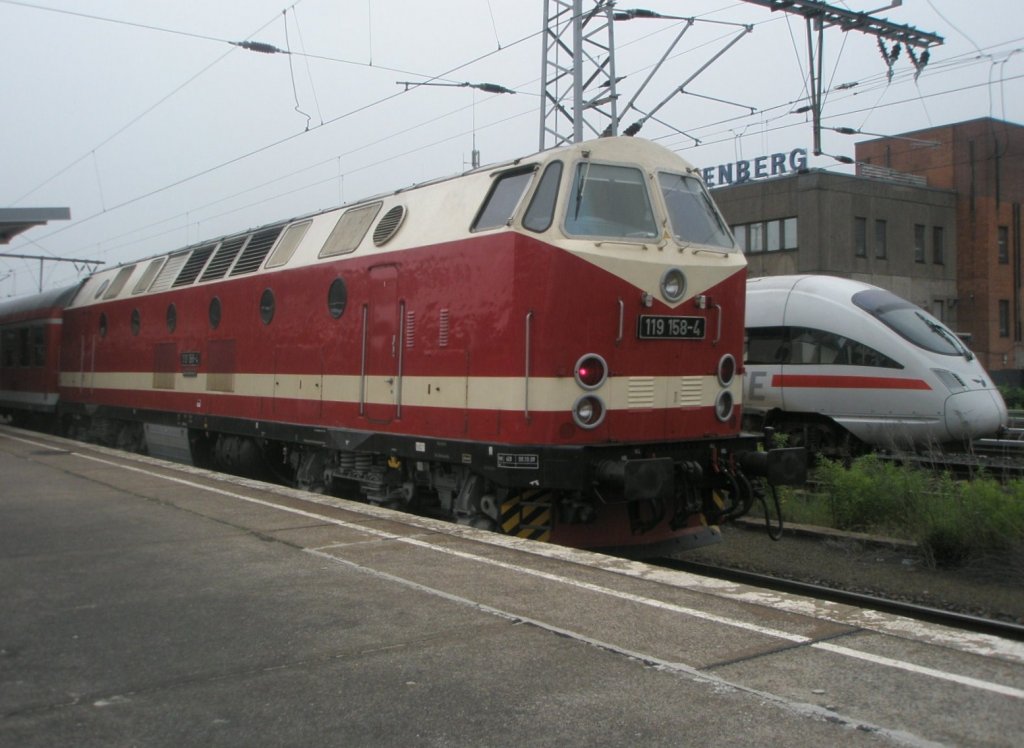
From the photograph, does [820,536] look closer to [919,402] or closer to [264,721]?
[919,402]

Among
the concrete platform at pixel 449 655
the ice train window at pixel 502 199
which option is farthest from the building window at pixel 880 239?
the concrete platform at pixel 449 655

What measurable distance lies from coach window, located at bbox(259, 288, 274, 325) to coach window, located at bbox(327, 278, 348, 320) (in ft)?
4.92

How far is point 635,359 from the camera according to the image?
743 centimetres

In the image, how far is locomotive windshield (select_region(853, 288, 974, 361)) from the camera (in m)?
13.6

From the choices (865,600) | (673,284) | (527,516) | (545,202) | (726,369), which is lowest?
(865,600)

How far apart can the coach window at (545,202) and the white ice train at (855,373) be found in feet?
25.6

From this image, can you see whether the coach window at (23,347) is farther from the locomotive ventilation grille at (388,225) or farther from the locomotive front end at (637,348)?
the locomotive front end at (637,348)

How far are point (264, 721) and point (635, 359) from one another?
4553 mm

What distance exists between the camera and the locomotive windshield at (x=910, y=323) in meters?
13.6

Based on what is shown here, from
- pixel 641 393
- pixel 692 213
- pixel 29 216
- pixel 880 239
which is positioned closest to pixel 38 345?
pixel 29 216

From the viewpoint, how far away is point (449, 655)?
4.36 meters

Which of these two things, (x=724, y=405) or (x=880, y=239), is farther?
(x=880, y=239)

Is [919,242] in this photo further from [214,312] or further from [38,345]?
[214,312]

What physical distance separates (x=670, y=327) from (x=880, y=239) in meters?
34.1
